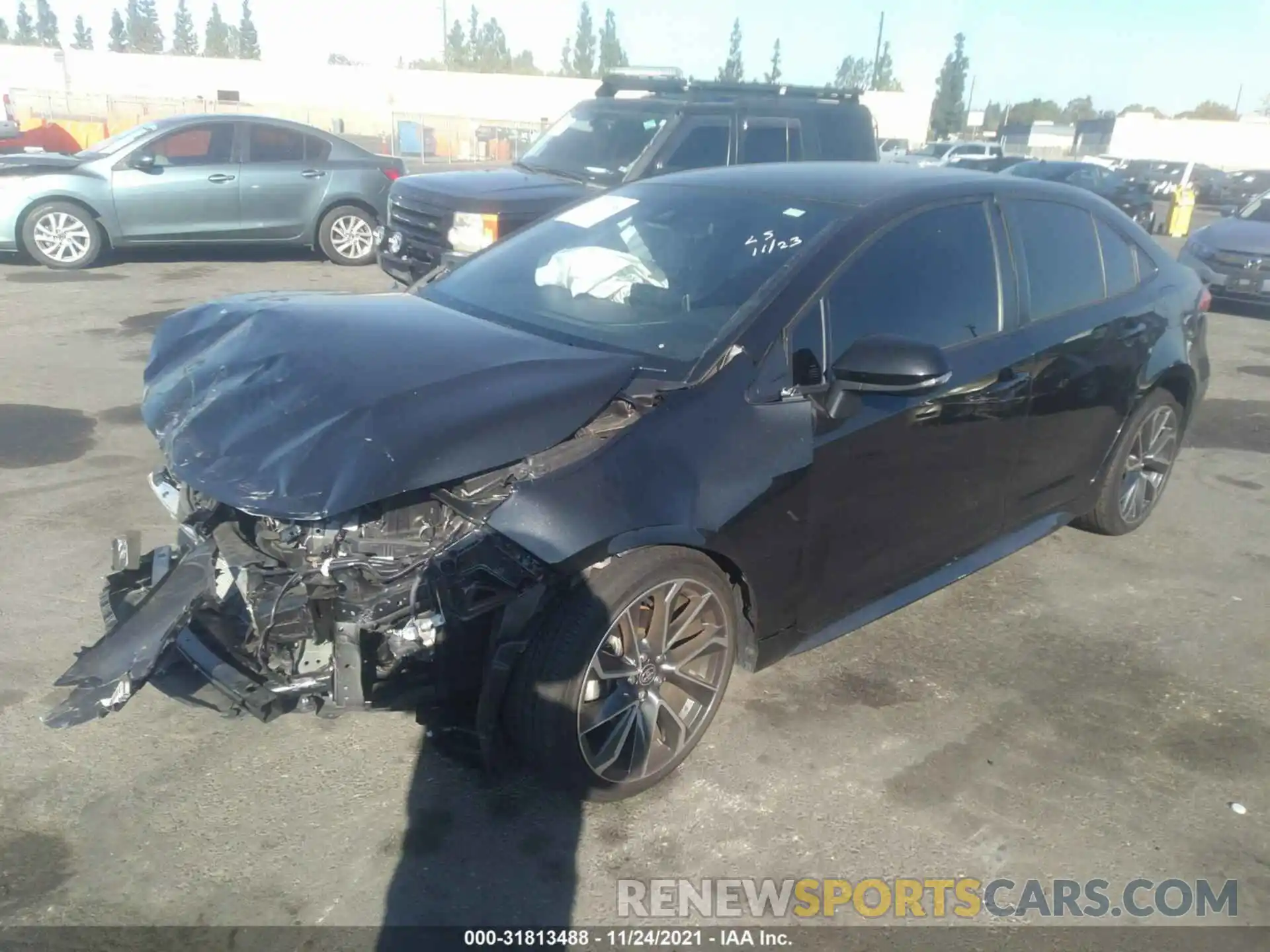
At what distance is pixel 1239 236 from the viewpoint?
1219 centimetres

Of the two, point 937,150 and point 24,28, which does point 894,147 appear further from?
point 24,28

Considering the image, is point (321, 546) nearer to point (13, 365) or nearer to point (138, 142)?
point (13, 365)

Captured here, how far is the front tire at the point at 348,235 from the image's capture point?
466 inches

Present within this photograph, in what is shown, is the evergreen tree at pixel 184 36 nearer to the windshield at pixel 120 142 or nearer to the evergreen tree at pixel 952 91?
the evergreen tree at pixel 952 91

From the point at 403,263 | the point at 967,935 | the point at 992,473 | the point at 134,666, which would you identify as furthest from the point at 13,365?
the point at 967,935

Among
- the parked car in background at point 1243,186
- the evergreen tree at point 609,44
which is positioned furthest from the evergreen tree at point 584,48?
the parked car in background at point 1243,186

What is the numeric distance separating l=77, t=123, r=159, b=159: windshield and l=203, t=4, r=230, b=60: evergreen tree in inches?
4658

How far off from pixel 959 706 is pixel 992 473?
0.94 metres

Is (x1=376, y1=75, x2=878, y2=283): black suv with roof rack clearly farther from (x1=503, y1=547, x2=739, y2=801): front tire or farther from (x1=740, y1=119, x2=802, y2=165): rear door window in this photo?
(x1=503, y1=547, x2=739, y2=801): front tire

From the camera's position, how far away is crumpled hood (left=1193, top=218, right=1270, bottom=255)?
11.9m

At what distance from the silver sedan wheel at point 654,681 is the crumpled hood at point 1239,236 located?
38.1ft

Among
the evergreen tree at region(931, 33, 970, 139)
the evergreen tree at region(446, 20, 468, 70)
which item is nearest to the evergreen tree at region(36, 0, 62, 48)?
Answer: the evergreen tree at region(446, 20, 468, 70)

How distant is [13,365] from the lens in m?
7.27

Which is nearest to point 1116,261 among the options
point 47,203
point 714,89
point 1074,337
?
point 1074,337
